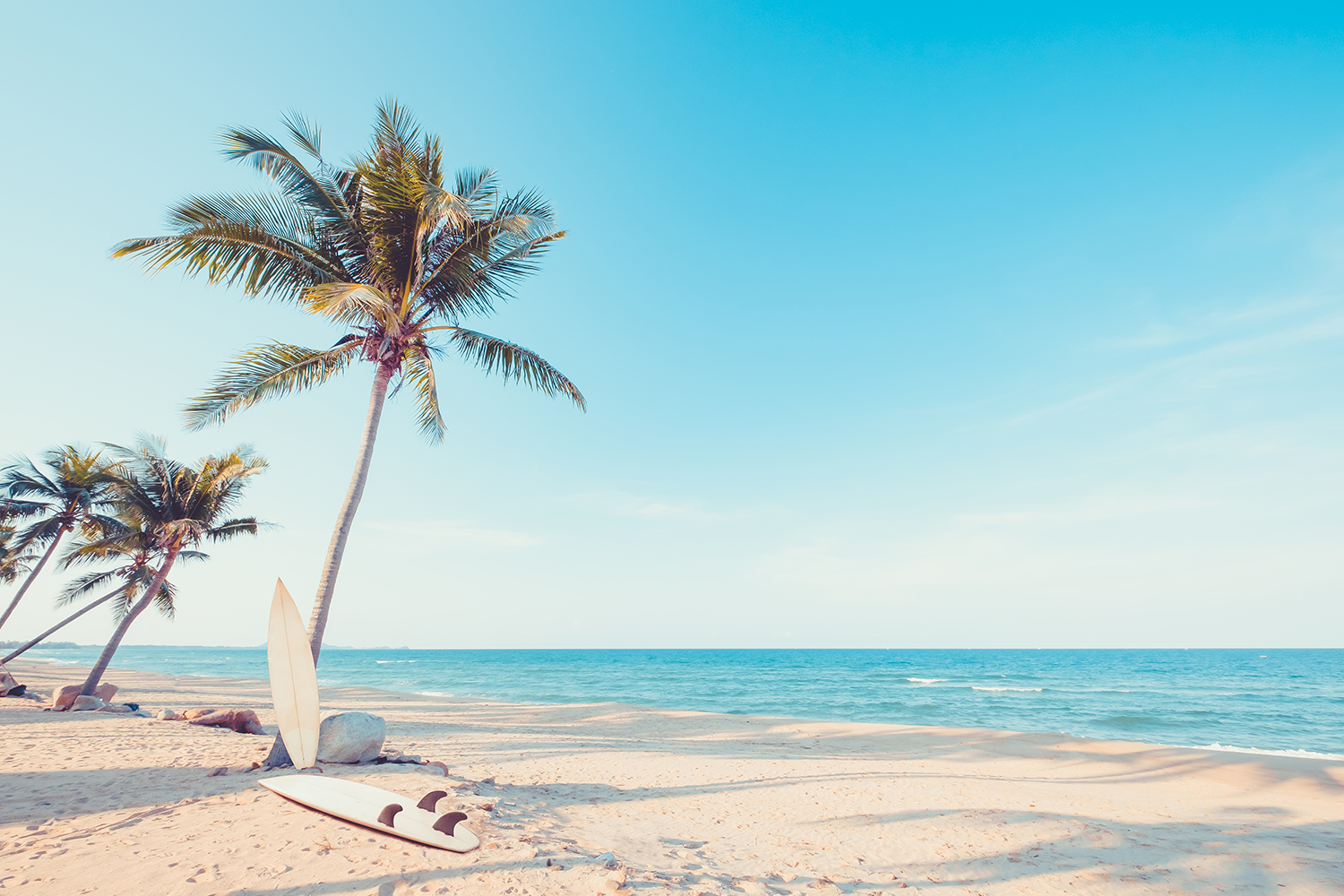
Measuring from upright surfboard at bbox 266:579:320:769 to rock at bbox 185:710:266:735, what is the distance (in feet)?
18.4

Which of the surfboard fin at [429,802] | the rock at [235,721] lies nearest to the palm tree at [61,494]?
the rock at [235,721]

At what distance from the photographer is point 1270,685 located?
3538 cm

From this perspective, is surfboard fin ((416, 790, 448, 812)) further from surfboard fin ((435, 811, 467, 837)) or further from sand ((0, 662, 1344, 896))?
sand ((0, 662, 1344, 896))

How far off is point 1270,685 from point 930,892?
47133mm

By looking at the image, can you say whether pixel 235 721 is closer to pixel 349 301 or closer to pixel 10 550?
pixel 349 301

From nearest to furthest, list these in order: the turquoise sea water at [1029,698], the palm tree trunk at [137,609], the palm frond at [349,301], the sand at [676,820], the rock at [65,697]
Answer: the sand at [676,820] < the palm frond at [349,301] < the rock at [65,697] < the palm tree trunk at [137,609] < the turquoise sea water at [1029,698]

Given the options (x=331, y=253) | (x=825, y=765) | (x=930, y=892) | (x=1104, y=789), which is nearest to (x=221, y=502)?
(x=331, y=253)

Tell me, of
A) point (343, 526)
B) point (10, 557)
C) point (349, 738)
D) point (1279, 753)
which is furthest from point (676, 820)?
point (10, 557)

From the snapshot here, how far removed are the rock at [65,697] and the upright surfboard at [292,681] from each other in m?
12.2

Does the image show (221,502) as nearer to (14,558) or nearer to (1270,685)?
(14,558)

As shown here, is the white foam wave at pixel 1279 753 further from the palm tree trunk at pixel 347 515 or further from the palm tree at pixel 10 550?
the palm tree at pixel 10 550

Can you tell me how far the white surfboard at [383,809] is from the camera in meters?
4.07

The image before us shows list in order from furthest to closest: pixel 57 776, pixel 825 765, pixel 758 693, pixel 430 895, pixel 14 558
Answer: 1. pixel 758 693
2. pixel 14 558
3. pixel 825 765
4. pixel 57 776
5. pixel 430 895

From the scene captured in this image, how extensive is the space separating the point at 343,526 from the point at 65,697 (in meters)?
12.1
